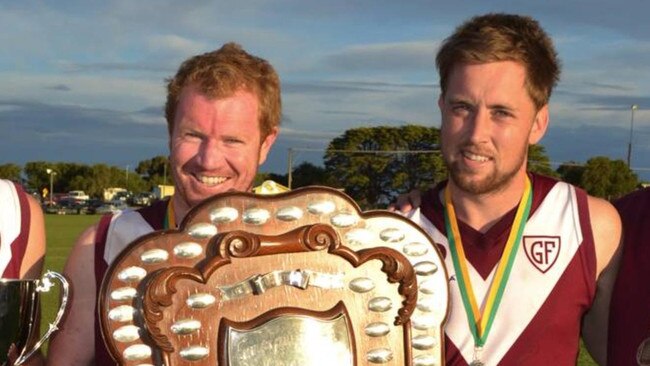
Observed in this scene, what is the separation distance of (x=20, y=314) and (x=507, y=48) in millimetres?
1840

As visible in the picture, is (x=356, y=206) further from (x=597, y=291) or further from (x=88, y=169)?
(x=88, y=169)

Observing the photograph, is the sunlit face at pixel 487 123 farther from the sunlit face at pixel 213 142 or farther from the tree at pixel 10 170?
the tree at pixel 10 170

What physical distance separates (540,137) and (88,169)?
10004 cm

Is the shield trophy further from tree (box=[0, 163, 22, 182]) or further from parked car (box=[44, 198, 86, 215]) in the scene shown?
tree (box=[0, 163, 22, 182])

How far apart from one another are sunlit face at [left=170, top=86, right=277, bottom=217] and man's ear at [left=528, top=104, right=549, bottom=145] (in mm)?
1034

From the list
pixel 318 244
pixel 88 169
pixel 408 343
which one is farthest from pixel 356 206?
pixel 88 169

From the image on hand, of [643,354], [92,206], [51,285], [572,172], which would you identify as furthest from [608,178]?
[51,285]

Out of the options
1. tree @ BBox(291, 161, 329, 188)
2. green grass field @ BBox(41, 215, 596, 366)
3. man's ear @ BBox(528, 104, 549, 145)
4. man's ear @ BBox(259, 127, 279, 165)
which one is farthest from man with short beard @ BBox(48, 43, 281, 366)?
tree @ BBox(291, 161, 329, 188)

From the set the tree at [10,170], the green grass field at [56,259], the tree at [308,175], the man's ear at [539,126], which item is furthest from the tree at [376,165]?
the man's ear at [539,126]

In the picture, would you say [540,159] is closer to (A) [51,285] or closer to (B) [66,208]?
(B) [66,208]

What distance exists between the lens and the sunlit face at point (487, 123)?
10.8ft

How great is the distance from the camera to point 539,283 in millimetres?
3375

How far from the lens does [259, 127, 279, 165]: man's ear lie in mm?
3059

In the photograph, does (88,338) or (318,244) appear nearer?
(318,244)
